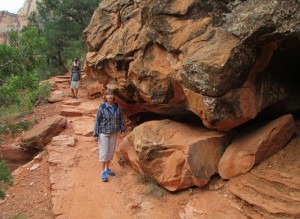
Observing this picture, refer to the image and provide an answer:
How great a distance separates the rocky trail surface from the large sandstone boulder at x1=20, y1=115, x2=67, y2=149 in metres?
0.72

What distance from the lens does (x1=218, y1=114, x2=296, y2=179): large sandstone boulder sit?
5742 millimetres

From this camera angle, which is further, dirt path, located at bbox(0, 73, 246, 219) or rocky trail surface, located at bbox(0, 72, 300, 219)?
dirt path, located at bbox(0, 73, 246, 219)

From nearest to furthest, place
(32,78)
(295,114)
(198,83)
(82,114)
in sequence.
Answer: (198,83) < (32,78) < (295,114) < (82,114)

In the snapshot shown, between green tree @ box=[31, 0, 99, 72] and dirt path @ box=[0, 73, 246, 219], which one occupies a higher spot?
green tree @ box=[31, 0, 99, 72]

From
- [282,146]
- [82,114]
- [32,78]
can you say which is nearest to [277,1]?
[282,146]

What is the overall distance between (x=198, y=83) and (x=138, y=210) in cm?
242

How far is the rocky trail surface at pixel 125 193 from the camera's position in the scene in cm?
524

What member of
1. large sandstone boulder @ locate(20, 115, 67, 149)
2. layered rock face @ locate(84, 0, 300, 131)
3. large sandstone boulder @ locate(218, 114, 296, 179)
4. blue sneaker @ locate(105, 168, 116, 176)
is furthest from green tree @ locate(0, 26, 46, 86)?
large sandstone boulder @ locate(218, 114, 296, 179)

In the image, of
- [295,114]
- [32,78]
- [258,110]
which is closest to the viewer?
[258,110]

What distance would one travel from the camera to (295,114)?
6988mm

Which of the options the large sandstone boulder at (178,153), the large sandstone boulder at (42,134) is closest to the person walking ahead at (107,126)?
the large sandstone boulder at (178,153)

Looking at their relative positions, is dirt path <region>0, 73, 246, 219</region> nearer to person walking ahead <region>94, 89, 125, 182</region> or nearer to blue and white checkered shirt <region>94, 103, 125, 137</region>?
person walking ahead <region>94, 89, 125, 182</region>

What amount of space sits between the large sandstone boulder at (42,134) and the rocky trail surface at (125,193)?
2.36 ft

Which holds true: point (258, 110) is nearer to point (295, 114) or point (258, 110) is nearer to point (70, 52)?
point (295, 114)
